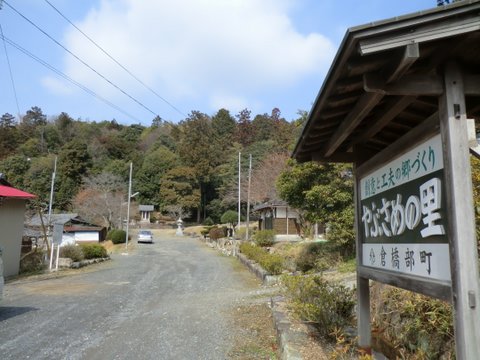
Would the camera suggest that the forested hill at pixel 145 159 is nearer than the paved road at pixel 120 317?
No

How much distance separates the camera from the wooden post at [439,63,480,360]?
221 centimetres

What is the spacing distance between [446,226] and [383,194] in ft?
3.42

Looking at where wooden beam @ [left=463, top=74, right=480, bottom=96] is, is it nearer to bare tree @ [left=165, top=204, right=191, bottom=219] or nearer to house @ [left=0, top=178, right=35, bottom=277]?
house @ [left=0, top=178, right=35, bottom=277]

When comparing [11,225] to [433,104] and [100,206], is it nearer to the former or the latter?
[433,104]

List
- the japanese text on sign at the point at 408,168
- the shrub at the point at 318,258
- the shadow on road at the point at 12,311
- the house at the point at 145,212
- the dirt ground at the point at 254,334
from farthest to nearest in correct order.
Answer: the house at the point at 145,212 → the shrub at the point at 318,258 → the shadow on road at the point at 12,311 → the dirt ground at the point at 254,334 → the japanese text on sign at the point at 408,168

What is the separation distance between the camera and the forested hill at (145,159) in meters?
50.0

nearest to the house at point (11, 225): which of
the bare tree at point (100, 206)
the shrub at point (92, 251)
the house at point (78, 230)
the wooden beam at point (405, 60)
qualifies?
the shrub at point (92, 251)

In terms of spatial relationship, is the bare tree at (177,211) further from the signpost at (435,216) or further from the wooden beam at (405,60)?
the wooden beam at (405,60)

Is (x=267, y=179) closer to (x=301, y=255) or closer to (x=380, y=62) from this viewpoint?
(x=301, y=255)

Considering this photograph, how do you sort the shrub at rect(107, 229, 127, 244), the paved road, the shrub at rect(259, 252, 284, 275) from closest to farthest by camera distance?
the paved road < the shrub at rect(259, 252, 284, 275) < the shrub at rect(107, 229, 127, 244)

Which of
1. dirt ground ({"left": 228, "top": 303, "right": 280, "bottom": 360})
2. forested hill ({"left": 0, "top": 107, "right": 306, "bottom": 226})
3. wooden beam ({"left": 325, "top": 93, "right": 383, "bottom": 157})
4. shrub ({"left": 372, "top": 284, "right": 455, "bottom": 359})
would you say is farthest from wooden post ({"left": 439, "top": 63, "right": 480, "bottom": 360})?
forested hill ({"left": 0, "top": 107, "right": 306, "bottom": 226})

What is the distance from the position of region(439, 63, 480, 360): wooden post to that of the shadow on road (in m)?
8.19

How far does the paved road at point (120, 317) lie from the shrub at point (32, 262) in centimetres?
334

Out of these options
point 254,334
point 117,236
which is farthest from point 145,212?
point 254,334
